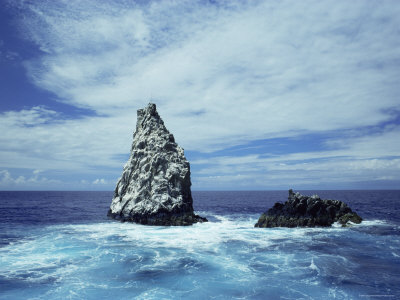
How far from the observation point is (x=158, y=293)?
2591 cm

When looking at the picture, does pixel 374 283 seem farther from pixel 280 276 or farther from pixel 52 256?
pixel 52 256

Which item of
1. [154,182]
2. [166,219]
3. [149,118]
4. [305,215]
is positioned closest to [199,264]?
[166,219]

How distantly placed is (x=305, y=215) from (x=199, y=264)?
36661mm

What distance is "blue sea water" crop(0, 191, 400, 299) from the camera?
26156 millimetres

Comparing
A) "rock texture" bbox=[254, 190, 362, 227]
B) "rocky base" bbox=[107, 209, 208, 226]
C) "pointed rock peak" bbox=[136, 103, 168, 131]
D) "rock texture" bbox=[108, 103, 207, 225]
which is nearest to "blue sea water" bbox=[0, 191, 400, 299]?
"rock texture" bbox=[254, 190, 362, 227]

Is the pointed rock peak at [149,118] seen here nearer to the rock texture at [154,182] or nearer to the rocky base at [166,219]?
the rock texture at [154,182]

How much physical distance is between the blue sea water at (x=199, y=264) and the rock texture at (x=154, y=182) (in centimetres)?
868

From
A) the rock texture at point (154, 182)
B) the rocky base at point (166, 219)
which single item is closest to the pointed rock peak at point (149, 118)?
the rock texture at point (154, 182)

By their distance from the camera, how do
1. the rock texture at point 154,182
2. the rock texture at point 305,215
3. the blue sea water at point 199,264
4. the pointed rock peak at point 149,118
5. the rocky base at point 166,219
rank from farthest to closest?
the pointed rock peak at point 149,118 → the rock texture at point 154,182 → the rocky base at point 166,219 → the rock texture at point 305,215 → the blue sea water at point 199,264

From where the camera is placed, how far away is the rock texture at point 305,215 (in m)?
60.8

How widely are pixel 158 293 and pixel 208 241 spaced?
21.2 metres

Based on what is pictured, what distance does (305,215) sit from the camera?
61.8 m

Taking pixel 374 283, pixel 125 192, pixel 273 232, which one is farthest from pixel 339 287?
pixel 125 192

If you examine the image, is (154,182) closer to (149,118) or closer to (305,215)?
(149,118)
